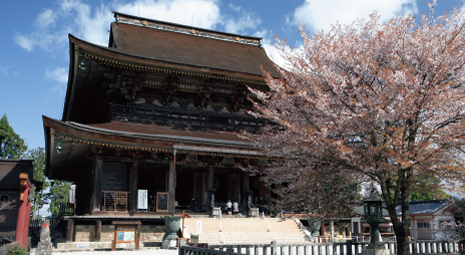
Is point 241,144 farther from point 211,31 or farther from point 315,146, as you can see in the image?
point 211,31

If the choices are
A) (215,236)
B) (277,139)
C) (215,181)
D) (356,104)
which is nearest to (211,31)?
(215,181)

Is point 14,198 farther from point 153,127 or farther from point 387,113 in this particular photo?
point 387,113

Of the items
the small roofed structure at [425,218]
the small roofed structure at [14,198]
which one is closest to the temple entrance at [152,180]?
the small roofed structure at [14,198]

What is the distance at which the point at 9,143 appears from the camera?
48.4m

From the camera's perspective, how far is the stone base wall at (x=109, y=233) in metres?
17.3

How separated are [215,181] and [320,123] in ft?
46.6

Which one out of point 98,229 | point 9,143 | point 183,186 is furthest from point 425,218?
point 9,143

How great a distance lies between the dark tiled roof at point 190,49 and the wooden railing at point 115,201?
8.08 metres

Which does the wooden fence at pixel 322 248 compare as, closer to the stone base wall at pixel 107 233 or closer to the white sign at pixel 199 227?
the white sign at pixel 199 227

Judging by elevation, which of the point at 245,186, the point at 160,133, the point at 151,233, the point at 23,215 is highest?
the point at 160,133

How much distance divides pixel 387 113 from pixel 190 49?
18404 millimetres

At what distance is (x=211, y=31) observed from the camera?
2975cm

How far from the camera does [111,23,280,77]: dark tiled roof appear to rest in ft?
77.6

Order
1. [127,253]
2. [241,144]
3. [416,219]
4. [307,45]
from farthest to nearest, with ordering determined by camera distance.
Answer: [416,219], [241,144], [127,253], [307,45]
